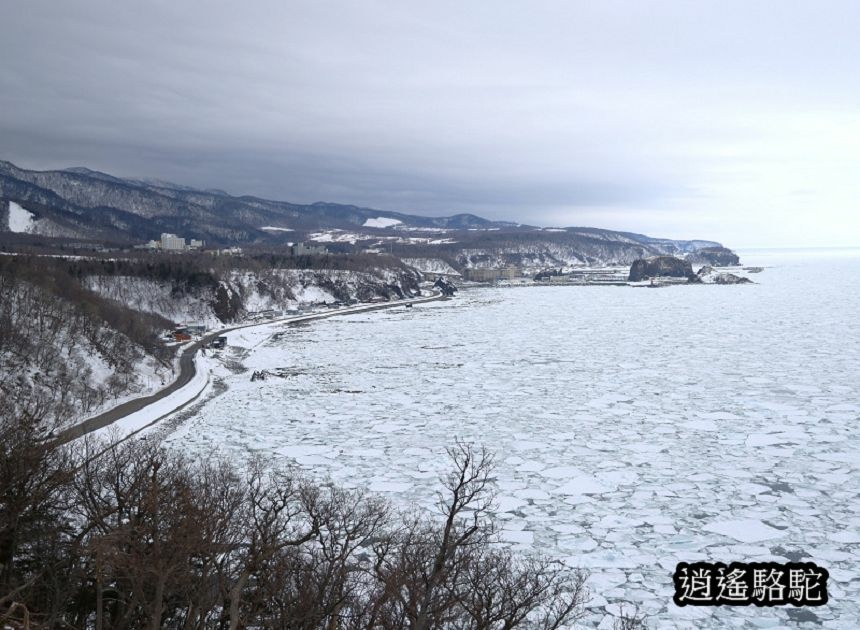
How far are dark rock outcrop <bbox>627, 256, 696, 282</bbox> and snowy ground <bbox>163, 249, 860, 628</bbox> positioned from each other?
90500 mm

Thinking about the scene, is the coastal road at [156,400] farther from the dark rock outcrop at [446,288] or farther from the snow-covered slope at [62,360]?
the dark rock outcrop at [446,288]

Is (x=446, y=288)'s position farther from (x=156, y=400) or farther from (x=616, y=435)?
(x=616, y=435)

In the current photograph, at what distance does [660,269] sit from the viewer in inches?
5197

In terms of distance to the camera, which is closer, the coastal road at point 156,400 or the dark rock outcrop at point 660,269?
the coastal road at point 156,400

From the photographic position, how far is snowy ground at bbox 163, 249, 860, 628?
467 inches

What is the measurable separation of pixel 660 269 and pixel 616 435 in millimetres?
121474

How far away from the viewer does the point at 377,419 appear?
22250 mm

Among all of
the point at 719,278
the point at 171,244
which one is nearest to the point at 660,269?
the point at 719,278

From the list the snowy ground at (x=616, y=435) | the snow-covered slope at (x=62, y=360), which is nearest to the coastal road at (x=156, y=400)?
the snow-covered slope at (x=62, y=360)

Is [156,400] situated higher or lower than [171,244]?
lower

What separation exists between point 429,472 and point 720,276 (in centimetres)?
11293

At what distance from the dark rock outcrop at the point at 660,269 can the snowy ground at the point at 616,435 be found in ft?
297

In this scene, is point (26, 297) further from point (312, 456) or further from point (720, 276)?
point (720, 276)

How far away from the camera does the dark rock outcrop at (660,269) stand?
429 ft
